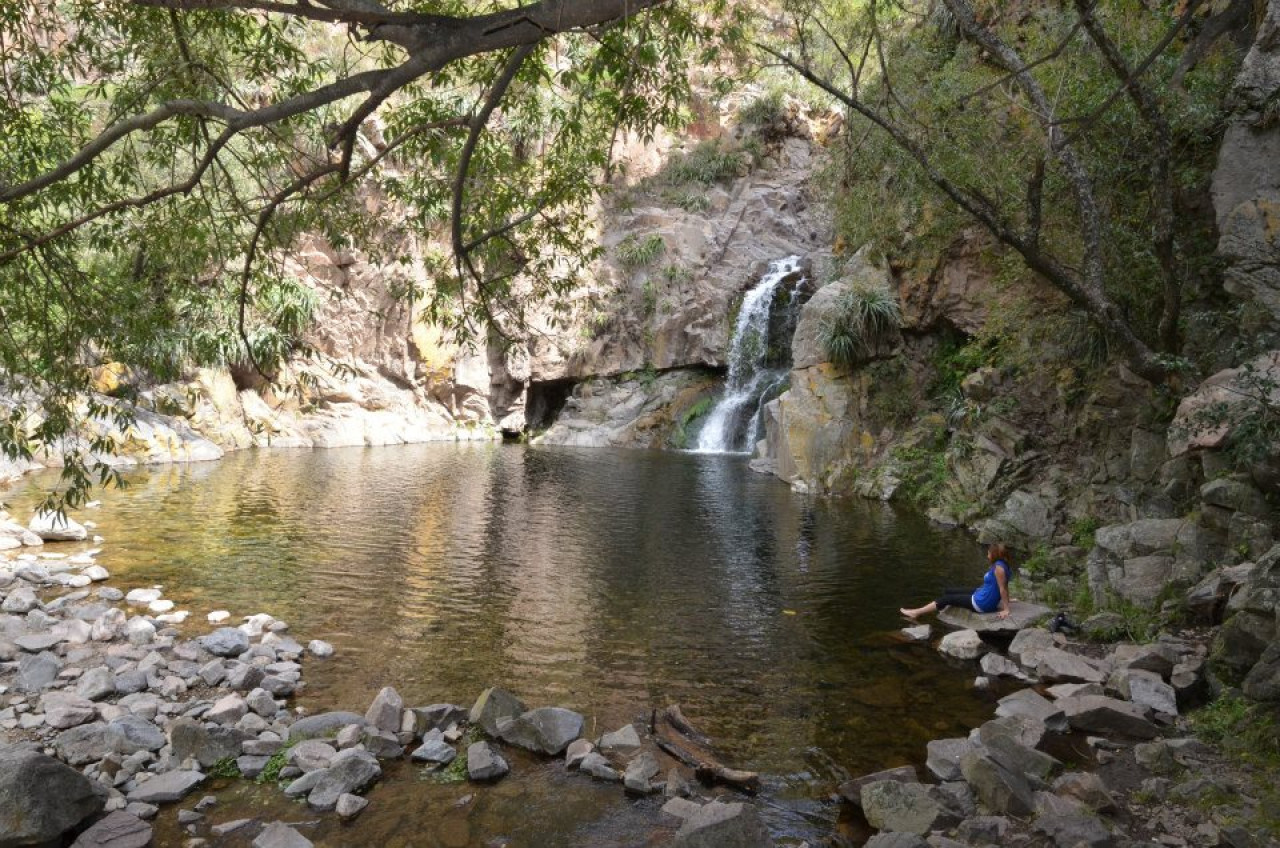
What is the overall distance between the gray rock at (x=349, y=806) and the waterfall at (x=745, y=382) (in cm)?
2490

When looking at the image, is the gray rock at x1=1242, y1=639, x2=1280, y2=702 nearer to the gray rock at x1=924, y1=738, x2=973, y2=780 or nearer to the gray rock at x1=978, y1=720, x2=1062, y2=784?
the gray rock at x1=978, y1=720, x2=1062, y2=784

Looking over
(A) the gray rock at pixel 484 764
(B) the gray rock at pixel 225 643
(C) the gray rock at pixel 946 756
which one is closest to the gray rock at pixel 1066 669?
(C) the gray rock at pixel 946 756

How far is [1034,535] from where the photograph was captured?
13.7m

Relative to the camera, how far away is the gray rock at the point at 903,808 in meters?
4.96

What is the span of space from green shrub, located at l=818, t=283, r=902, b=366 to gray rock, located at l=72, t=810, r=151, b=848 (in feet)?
62.3

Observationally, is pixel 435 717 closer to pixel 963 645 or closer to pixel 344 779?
pixel 344 779

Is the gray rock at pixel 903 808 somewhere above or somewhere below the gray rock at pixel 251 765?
above

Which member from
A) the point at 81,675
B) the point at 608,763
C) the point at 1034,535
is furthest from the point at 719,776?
the point at 1034,535

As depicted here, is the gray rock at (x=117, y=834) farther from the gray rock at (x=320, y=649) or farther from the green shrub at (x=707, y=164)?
the green shrub at (x=707, y=164)

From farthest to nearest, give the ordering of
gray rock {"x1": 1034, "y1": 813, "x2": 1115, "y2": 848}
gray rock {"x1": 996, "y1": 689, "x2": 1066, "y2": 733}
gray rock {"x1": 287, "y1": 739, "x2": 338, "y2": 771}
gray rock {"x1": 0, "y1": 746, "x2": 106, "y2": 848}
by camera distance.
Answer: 1. gray rock {"x1": 996, "y1": 689, "x2": 1066, "y2": 733}
2. gray rock {"x1": 287, "y1": 739, "x2": 338, "y2": 771}
3. gray rock {"x1": 1034, "y1": 813, "x2": 1115, "y2": 848}
4. gray rock {"x1": 0, "y1": 746, "x2": 106, "y2": 848}

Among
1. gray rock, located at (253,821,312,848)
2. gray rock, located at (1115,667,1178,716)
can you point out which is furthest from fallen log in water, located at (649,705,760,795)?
gray rock, located at (1115,667,1178,716)

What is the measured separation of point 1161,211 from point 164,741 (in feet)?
Answer: 39.9

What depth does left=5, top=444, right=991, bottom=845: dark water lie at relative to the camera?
5574 mm

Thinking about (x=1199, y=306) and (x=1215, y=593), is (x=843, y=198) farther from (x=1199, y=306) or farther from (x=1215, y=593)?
(x=1215, y=593)
